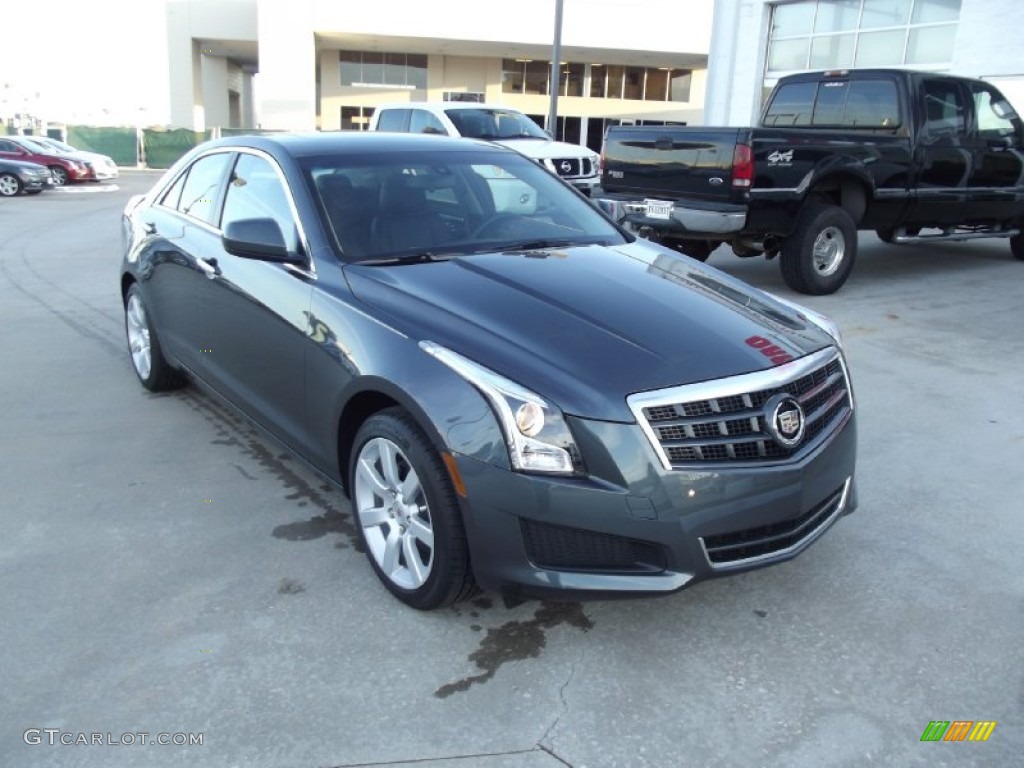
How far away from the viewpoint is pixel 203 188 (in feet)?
15.9

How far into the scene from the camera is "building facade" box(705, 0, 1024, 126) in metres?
14.5

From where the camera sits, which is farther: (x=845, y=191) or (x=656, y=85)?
(x=656, y=85)

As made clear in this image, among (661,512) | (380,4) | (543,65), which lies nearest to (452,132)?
(661,512)

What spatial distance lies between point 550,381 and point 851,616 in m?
1.45

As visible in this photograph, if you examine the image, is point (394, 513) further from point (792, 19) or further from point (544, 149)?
point (792, 19)

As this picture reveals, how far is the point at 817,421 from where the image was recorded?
10.2 feet

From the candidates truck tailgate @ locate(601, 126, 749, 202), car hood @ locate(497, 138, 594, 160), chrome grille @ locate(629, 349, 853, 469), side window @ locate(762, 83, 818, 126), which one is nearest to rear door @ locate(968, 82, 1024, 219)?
side window @ locate(762, 83, 818, 126)

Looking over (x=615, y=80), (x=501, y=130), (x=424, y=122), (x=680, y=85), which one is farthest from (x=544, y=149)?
(x=680, y=85)

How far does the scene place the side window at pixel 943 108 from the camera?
356 inches

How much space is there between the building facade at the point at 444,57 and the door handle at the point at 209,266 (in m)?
36.1

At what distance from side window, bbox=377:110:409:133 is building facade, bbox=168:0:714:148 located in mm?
24550

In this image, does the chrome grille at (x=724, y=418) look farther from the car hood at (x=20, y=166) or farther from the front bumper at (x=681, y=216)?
the car hood at (x=20, y=166)

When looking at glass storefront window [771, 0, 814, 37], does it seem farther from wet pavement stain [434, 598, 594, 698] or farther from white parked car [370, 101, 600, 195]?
wet pavement stain [434, 598, 594, 698]

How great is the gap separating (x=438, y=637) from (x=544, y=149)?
38.9ft
